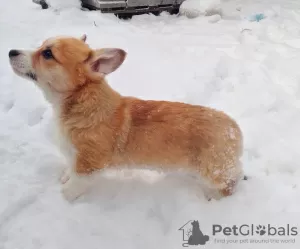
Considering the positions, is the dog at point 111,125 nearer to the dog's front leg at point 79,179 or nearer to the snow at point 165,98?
the dog's front leg at point 79,179

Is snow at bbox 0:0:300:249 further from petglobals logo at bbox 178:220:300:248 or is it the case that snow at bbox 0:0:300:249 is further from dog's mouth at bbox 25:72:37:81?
dog's mouth at bbox 25:72:37:81

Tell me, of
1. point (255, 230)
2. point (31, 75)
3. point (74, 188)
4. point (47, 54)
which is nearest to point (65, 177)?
point (74, 188)

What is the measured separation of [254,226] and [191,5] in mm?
3936

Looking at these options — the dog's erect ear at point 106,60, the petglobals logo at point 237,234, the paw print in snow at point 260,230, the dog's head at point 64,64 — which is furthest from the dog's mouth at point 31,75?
the paw print in snow at point 260,230

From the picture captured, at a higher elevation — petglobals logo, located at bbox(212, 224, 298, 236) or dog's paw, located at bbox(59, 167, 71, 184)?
dog's paw, located at bbox(59, 167, 71, 184)

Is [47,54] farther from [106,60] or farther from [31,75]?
[106,60]

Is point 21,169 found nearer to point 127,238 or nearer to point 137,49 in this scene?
point 127,238

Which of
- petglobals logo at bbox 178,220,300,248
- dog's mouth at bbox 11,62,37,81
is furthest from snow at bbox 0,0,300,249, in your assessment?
dog's mouth at bbox 11,62,37,81

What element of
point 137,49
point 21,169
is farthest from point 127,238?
point 137,49

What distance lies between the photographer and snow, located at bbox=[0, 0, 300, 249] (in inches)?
84.4

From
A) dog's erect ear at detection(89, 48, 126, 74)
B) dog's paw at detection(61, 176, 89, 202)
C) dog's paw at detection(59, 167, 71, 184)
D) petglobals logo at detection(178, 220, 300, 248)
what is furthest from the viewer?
dog's paw at detection(59, 167, 71, 184)

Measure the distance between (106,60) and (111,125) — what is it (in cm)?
43

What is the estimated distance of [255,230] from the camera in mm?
2197

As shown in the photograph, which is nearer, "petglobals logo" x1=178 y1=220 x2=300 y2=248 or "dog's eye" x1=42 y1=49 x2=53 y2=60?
"dog's eye" x1=42 y1=49 x2=53 y2=60
